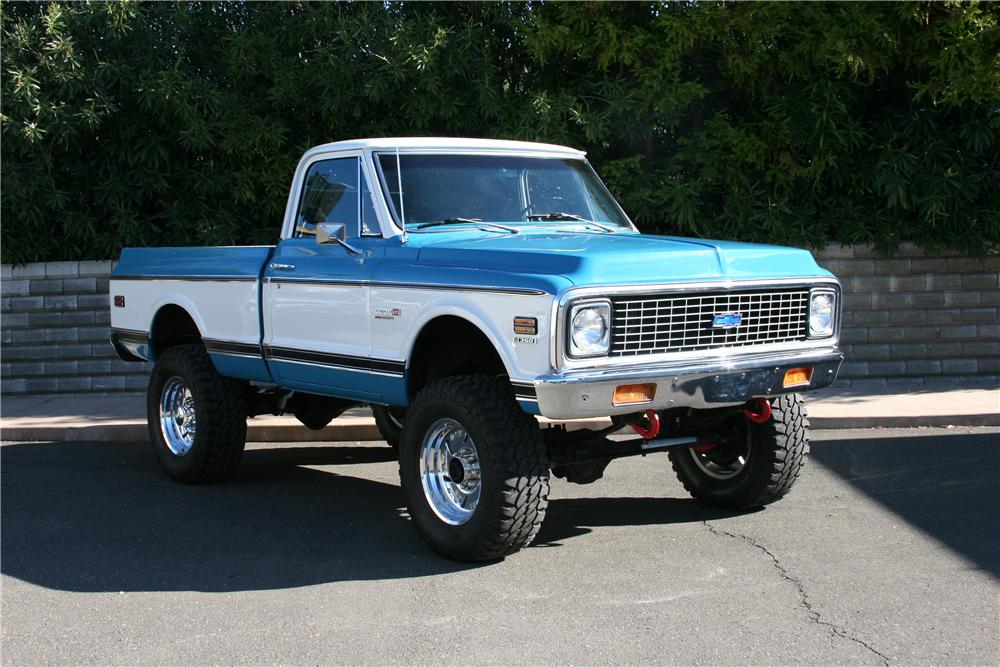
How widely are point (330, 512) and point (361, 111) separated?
6.40 m

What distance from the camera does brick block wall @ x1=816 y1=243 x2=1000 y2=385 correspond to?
12.9 metres

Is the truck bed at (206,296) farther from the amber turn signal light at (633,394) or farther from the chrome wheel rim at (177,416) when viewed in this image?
the amber turn signal light at (633,394)

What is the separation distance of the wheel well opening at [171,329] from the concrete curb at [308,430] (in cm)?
156

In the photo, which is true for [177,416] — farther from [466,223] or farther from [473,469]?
[473,469]

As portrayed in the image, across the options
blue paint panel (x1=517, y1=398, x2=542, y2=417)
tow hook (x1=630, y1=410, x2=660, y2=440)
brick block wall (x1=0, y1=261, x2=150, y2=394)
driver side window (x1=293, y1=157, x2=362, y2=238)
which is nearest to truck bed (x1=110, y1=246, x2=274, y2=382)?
driver side window (x1=293, y1=157, x2=362, y2=238)

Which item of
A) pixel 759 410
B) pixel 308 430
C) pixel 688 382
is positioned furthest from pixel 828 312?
pixel 308 430

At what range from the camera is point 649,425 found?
252 inches

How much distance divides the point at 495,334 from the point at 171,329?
13.0ft

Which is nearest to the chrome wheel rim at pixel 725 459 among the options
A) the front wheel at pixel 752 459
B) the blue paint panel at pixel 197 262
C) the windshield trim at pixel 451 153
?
the front wheel at pixel 752 459

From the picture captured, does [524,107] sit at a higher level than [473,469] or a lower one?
higher

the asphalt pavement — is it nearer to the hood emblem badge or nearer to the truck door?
the truck door

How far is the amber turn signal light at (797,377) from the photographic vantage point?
6.44 metres

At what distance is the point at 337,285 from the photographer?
23.4ft

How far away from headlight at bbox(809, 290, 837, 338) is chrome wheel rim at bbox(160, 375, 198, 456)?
4392 mm
